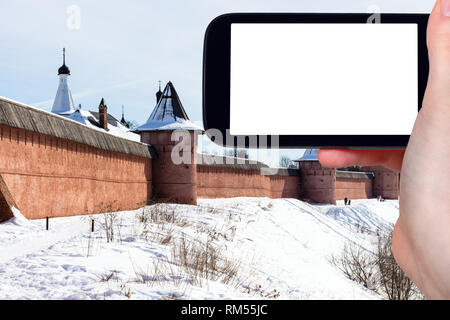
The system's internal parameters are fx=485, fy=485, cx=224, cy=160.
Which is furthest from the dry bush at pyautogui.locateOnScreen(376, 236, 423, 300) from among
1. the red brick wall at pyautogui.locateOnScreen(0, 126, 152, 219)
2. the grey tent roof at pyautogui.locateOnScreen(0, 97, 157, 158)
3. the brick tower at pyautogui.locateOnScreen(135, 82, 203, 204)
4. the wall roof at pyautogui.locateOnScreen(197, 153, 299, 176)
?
the wall roof at pyautogui.locateOnScreen(197, 153, 299, 176)

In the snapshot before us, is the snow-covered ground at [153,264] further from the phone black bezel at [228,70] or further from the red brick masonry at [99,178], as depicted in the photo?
the phone black bezel at [228,70]

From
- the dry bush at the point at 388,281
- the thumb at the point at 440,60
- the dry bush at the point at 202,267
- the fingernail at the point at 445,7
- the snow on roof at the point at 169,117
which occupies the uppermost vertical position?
the snow on roof at the point at 169,117

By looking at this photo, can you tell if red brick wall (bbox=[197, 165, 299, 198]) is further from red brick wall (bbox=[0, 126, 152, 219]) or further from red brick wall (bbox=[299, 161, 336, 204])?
red brick wall (bbox=[0, 126, 152, 219])

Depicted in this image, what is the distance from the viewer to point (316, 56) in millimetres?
1969

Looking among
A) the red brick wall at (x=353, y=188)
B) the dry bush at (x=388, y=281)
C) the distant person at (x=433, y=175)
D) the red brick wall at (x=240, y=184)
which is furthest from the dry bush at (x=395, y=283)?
the red brick wall at (x=353, y=188)

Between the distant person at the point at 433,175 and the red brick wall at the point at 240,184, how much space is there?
1996 centimetres

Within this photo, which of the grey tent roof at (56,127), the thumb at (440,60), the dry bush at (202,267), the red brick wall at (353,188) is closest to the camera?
the thumb at (440,60)

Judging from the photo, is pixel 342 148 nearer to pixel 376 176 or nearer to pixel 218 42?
pixel 218 42

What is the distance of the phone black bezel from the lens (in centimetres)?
199

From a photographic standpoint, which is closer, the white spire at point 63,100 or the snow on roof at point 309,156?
the snow on roof at point 309,156

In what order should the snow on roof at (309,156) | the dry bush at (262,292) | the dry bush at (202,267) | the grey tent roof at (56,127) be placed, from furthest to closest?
the snow on roof at (309,156) < the grey tent roof at (56,127) < the dry bush at (262,292) < the dry bush at (202,267)

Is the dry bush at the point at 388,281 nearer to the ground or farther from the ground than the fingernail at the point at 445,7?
nearer to the ground

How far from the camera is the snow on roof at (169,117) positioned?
63.9 feet

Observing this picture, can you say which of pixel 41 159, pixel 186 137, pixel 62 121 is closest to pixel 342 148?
pixel 41 159
